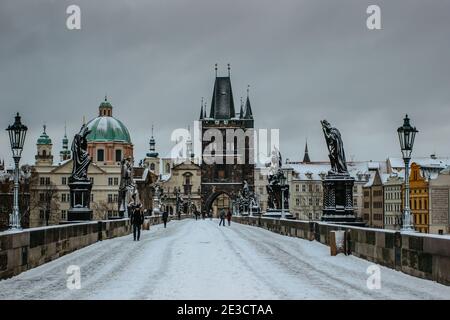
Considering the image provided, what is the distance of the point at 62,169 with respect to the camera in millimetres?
132375

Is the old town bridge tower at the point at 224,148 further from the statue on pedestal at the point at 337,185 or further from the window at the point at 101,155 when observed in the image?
the statue on pedestal at the point at 337,185

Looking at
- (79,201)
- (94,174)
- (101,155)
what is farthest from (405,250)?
(101,155)

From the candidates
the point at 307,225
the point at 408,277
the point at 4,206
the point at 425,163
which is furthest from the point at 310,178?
the point at 408,277

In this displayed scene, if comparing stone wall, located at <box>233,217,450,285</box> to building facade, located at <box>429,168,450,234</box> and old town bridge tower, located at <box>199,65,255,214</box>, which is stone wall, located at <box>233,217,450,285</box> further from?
old town bridge tower, located at <box>199,65,255,214</box>

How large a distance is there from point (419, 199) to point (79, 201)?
7462 centimetres

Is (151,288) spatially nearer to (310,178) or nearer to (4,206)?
(4,206)

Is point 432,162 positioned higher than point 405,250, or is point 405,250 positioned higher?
point 432,162

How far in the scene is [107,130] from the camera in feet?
473

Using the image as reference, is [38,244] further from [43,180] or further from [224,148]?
[224,148]

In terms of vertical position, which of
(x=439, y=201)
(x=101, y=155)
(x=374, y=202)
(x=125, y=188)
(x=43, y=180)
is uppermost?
(x=101, y=155)

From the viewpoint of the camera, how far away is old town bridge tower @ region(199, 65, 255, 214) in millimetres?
168625

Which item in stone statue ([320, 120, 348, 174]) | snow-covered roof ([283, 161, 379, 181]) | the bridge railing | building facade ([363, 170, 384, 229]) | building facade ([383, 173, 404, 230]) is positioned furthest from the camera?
snow-covered roof ([283, 161, 379, 181])

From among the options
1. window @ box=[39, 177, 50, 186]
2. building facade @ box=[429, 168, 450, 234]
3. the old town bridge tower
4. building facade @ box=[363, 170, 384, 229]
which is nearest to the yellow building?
building facade @ box=[429, 168, 450, 234]

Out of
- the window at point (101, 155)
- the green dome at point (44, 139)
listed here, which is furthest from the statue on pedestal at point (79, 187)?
the green dome at point (44, 139)
